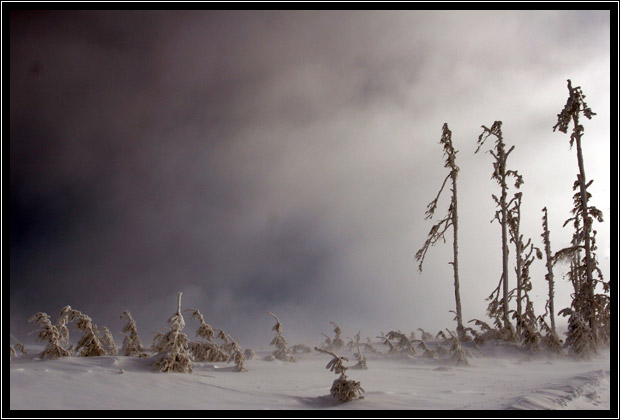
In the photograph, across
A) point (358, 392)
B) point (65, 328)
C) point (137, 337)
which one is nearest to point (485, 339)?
point (358, 392)

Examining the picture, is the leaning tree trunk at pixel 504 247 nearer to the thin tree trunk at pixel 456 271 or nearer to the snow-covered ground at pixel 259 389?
the thin tree trunk at pixel 456 271

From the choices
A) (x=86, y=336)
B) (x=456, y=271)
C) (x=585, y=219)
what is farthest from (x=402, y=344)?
(x=86, y=336)

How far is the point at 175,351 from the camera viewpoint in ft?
31.8

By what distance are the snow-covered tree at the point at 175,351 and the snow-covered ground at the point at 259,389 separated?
0.86 feet

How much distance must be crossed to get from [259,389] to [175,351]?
91.8 inches

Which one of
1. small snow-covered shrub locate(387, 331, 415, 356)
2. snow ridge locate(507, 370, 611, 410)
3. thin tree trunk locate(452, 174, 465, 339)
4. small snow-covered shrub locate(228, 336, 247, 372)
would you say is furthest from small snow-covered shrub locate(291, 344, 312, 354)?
snow ridge locate(507, 370, 611, 410)

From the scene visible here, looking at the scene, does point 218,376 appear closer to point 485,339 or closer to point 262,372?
point 262,372

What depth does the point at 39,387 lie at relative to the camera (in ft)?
24.4

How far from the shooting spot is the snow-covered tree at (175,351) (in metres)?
9.62

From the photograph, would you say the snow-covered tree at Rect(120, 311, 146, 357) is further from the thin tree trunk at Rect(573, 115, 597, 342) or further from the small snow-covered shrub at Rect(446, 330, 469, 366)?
the thin tree trunk at Rect(573, 115, 597, 342)

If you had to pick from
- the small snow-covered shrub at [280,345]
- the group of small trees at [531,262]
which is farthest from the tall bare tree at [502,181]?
the small snow-covered shrub at [280,345]

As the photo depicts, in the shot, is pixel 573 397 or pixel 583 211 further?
pixel 583 211

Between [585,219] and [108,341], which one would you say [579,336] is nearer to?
[585,219]
